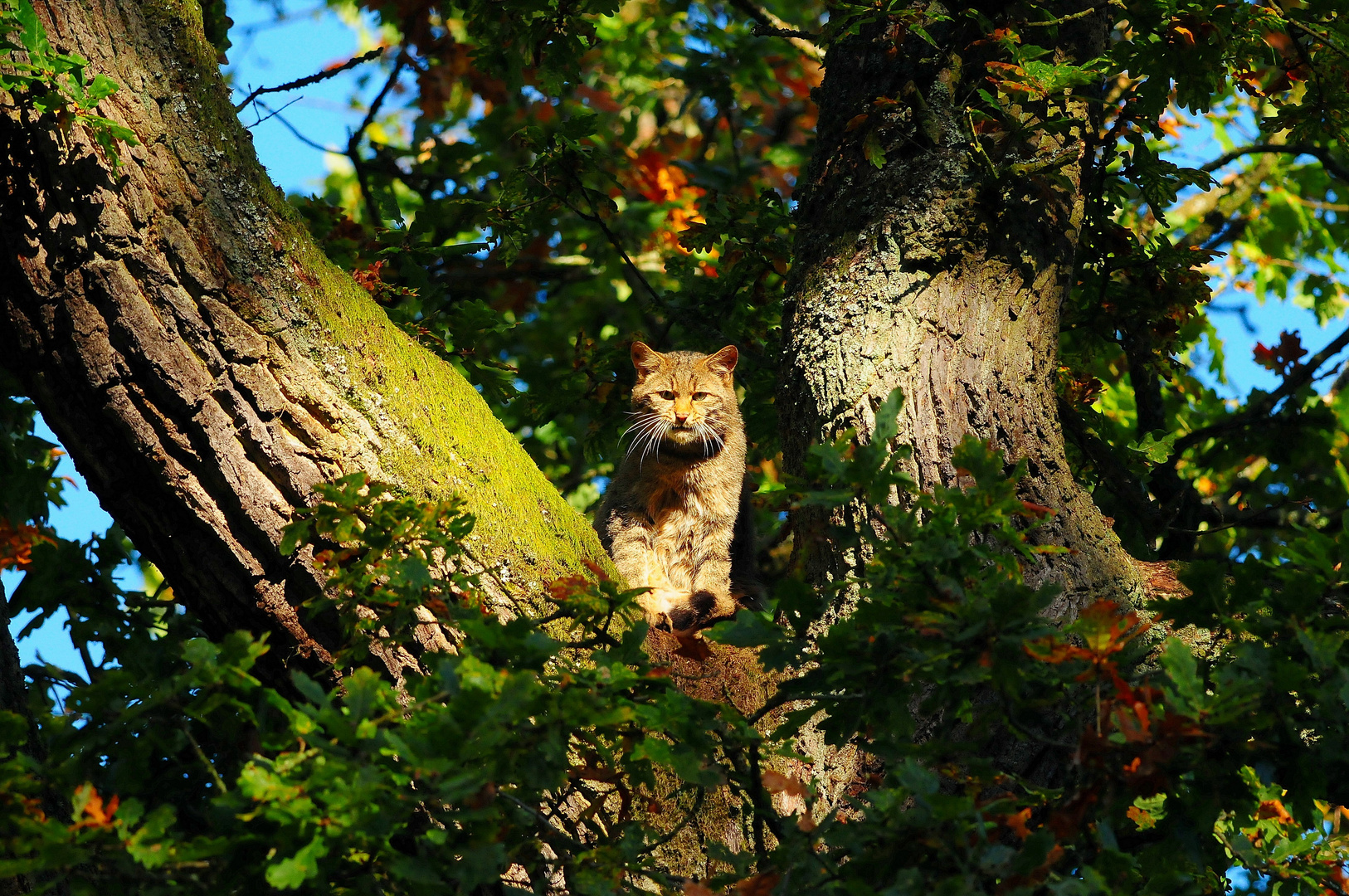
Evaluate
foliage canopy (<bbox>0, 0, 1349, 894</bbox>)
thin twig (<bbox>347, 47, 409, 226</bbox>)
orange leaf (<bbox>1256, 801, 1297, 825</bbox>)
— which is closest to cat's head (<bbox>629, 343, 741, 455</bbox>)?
foliage canopy (<bbox>0, 0, 1349, 894</bbox>)

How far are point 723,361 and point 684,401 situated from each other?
28cm

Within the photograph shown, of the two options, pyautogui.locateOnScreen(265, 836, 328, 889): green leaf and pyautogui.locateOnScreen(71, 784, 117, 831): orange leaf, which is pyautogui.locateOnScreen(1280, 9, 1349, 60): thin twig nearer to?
pyautogui.locateOnScreen(265, 836, 328, 889): green leaf

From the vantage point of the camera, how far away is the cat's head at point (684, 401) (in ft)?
15.8

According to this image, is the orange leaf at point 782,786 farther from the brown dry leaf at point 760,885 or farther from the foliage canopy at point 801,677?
the brown dry leaf at point 760,885

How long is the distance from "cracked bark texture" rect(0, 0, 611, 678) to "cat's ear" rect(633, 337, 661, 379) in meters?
2.32

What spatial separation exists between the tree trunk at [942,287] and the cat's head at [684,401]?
1717mm

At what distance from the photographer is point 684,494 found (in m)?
4.62

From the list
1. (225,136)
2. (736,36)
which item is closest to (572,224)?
(736,36)

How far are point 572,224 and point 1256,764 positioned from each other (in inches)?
231

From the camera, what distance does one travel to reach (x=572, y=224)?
690 centimetres

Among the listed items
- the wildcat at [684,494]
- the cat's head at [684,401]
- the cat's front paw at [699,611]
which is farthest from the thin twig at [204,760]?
the cat's head at [684,401]

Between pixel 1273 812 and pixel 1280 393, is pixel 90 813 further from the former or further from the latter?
pixel 1280 393

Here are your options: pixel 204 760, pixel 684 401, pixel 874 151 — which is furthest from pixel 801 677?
pixel 684 401

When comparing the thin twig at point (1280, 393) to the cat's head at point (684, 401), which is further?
the cat's head at point (684, 401)
